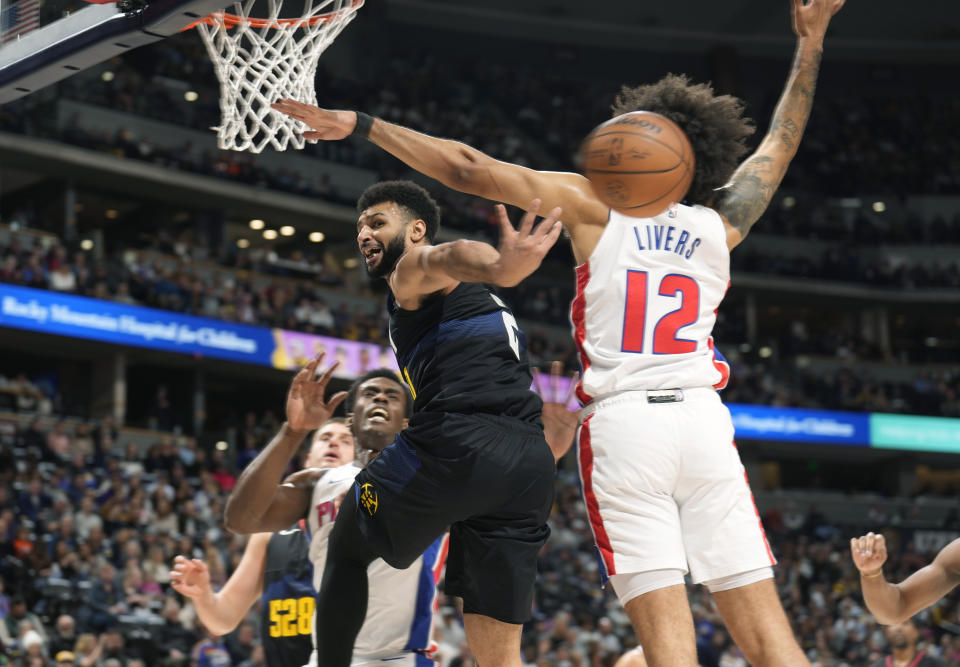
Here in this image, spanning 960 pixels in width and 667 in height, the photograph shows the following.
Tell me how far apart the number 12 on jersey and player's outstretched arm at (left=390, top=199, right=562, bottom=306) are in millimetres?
285

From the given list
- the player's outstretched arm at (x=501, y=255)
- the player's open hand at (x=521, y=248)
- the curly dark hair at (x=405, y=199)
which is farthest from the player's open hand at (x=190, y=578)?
the player's open hand at (x=521, y=248)

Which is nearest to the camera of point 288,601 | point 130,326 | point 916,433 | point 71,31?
point 71,31

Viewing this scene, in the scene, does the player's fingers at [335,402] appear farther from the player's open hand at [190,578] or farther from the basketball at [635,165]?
the basketball at [635,165]

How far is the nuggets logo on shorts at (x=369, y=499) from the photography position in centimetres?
350

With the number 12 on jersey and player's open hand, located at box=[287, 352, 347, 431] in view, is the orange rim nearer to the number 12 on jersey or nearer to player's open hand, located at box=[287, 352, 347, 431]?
player's open hand, located at box=[287, 352, 347, 431]

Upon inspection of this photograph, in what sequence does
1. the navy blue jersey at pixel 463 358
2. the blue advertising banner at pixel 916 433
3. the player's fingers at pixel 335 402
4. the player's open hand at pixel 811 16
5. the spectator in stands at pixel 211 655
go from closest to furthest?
the navy blue jersey at pixel 463 358 → the player's open hand at pixel 811 16 → the player's fingers at pixel 335 402 → the spectator in stands at pixel 211 655 → the blue advertising banner at pixel 916 433

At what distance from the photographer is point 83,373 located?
23.2 meters

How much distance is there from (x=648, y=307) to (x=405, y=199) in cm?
95

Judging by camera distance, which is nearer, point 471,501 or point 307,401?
point 471,501

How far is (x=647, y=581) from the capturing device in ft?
10.2

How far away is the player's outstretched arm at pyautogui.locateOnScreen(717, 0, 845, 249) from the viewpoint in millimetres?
3678

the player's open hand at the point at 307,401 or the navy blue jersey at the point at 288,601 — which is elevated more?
the player's open hand at the point at 307,401

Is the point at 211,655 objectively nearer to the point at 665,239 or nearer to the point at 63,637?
the point at 63,637

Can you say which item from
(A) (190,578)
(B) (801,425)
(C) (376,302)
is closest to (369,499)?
(A) (190,578)
